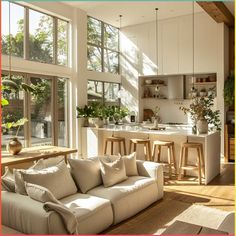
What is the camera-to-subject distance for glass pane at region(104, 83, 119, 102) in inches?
370

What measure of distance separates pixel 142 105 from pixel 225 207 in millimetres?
5699

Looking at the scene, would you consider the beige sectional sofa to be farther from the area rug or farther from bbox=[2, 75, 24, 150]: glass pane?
bbox=[2, 75, 24, 150]: glass pane

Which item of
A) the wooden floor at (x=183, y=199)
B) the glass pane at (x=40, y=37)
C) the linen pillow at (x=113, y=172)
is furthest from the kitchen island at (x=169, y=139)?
the glass pane at (x=40, y=37)

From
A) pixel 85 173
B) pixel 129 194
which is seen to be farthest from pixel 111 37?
pixel 129 194

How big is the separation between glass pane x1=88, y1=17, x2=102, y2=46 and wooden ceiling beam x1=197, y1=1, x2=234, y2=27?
3444 millimetres

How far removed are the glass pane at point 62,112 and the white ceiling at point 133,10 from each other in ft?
6.86

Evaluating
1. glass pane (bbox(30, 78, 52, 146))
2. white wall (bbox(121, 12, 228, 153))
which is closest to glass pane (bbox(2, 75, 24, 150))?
glass pane (bbox(30, 78, 52, 146))

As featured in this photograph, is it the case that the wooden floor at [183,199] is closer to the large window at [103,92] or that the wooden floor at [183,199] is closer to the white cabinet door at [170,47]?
the white cabinet door at [170,47]

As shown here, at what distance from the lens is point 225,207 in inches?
170

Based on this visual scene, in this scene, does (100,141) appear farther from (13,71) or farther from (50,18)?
(50,18)

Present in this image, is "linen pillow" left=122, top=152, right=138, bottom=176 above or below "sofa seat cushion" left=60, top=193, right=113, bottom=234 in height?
above

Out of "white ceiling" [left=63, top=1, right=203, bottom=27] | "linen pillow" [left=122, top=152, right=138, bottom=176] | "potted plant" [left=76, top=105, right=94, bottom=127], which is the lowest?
"linen pillow" [left=122, top=152, right=138, bottom=176]

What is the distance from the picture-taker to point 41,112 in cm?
697

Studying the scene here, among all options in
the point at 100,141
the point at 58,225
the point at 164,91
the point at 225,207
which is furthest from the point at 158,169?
the point at 164,91
